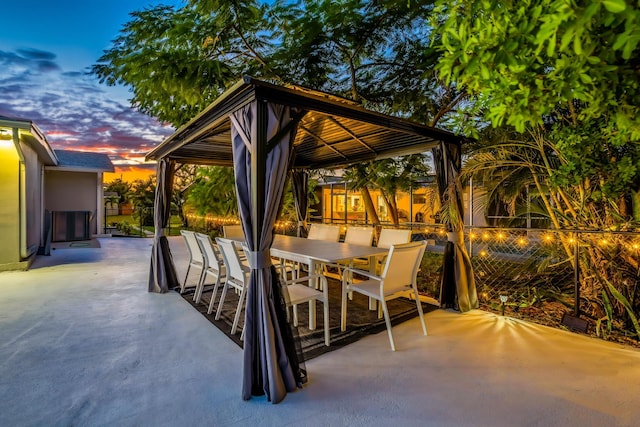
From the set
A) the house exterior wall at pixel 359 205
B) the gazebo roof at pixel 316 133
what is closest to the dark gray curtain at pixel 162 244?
the gazebo roof at pixel 316 133

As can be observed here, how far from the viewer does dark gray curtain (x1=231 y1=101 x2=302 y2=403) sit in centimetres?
227

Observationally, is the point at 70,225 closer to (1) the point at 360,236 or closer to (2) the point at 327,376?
(1) the point at 360,236

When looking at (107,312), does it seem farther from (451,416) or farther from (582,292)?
(582,292)

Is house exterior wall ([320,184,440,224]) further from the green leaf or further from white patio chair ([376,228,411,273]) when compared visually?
the green leaf

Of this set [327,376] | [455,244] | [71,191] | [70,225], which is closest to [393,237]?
[455,244]

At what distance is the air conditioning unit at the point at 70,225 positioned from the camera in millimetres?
10797

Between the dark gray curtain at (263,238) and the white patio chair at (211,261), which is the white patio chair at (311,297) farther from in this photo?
the white patio chair at (211,261)

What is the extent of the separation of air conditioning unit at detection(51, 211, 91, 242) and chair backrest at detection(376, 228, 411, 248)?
1136 centimetres

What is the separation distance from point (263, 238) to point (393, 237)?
274cm

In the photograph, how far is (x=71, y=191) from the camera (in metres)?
11.9

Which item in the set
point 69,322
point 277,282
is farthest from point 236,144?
point 69,322

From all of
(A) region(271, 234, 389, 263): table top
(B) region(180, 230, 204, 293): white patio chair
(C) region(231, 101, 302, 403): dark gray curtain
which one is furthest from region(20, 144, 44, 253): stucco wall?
(C) region(231, 101, 302, 403): dark gray curtain

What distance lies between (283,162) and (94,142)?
15.5m

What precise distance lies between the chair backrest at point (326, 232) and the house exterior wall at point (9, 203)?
6168mm
